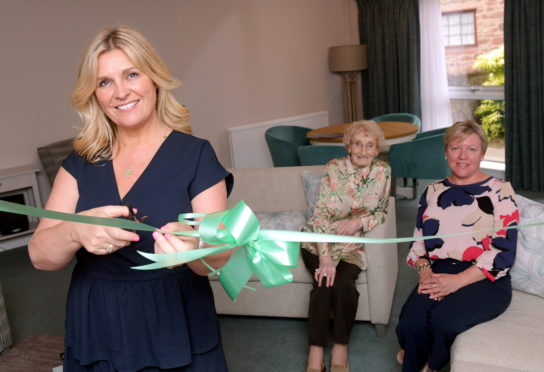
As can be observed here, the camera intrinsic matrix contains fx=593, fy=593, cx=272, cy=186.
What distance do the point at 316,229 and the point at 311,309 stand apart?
469mm

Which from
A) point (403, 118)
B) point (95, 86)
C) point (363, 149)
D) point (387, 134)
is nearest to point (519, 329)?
point (363, 149)

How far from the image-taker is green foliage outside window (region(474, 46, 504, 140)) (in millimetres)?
6246

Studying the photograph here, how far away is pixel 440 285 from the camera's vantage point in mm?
2471

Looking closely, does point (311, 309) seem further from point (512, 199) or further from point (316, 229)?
point (512, 199)

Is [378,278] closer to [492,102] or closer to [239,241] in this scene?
[239,241]

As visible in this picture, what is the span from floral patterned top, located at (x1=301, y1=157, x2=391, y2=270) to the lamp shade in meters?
4.17

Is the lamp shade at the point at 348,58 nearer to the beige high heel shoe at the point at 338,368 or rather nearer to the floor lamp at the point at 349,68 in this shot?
the floor lamp at the point at 349,68

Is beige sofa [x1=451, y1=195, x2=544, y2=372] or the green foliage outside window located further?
the green foliage outside window

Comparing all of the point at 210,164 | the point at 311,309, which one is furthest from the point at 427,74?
the point at 210,164

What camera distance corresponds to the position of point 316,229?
10.6 ft

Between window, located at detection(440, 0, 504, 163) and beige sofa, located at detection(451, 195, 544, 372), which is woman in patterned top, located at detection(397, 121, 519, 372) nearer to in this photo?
beige sofa, located at detection(451, 195, 544, 372)

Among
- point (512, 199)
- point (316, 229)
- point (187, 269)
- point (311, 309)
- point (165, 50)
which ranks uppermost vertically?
point (165, 50)

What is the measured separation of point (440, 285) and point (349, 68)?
5.15m

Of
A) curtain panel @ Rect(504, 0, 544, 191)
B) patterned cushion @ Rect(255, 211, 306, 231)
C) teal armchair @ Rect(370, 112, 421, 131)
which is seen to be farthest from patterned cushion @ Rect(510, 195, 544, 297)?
teal armchair @ Rect(370, 112, 421, 131)
